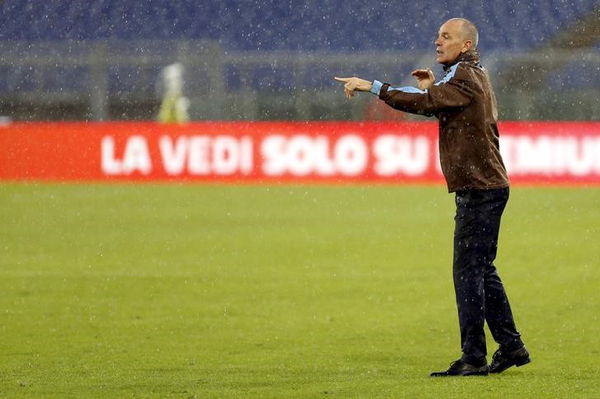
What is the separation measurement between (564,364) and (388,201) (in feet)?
36.1

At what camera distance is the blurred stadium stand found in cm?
2089

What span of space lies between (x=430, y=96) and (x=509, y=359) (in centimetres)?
139

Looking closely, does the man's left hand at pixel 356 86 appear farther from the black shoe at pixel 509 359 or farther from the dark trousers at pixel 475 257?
the black shoe at pixel 509 359

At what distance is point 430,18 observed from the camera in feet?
90.6

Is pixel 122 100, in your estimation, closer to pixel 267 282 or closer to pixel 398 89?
pixel 267 282

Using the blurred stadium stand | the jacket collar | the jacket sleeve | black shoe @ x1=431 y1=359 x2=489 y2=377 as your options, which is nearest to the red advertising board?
the blurred stadium stand

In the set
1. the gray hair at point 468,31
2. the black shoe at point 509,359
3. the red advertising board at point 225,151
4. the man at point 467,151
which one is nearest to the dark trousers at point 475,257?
the man at point 467,151

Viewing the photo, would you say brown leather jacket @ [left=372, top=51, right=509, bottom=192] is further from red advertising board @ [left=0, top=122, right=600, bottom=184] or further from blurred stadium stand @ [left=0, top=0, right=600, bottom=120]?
red advertising board @ [left=0, top=122, right=600, bottom=184]

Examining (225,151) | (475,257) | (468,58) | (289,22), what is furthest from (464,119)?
(289,22)

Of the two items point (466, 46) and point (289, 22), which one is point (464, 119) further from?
point (289, 22)

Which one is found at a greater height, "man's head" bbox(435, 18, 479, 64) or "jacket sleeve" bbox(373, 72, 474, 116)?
"man's head" bbox(435, 18, 479, 64)

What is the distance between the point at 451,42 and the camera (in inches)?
243

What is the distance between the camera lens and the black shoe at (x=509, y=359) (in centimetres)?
654

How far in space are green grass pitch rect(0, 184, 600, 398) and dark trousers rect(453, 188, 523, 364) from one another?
0.74 feet
